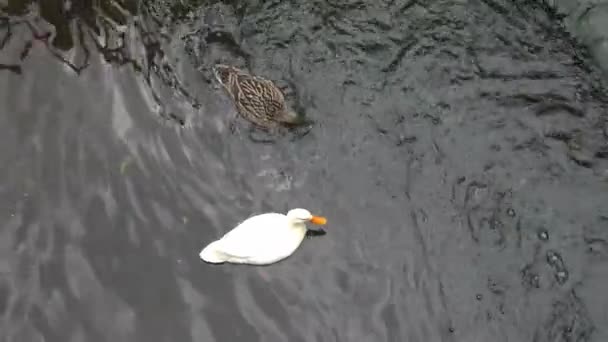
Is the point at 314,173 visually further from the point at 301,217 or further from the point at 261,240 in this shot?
the point at 261,240

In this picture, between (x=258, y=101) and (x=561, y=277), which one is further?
(x=258, y=101)

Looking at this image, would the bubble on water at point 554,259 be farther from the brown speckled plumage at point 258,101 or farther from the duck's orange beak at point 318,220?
the brown speckled plumage at point 258,101

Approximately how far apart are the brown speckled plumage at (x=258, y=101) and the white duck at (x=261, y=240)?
33.7 inches

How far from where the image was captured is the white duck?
17.8 ft

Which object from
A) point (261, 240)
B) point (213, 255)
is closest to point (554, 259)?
point (261, 240)

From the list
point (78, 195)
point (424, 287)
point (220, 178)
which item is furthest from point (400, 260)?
point (78, 195)

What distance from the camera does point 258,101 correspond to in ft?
19.9

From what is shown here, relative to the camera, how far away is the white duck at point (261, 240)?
5438mm

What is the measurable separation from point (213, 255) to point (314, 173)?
98 cm

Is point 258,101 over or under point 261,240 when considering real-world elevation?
over

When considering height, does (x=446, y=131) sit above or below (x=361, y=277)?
above

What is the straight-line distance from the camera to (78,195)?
5.80 metres

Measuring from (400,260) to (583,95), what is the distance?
2.01 metres

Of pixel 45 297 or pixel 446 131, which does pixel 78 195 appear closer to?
pixel 45 297
